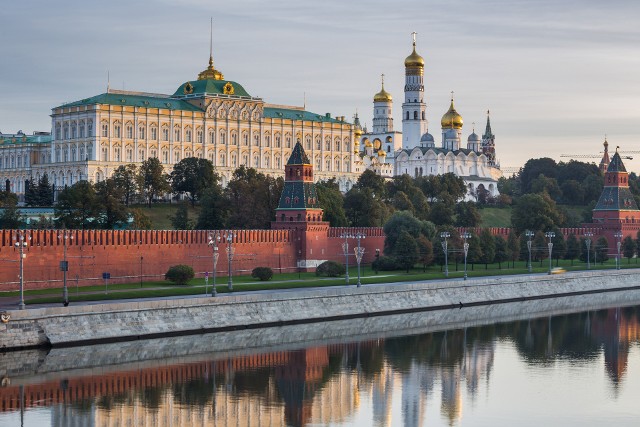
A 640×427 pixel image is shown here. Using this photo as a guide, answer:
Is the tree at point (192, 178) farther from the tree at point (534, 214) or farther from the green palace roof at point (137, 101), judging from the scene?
the tree at point (534, 214)

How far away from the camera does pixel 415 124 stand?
529 feet

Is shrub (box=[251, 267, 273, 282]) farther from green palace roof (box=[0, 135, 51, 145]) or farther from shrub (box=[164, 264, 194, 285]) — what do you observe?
green palace roof (box=[0, 135, 51, 145])

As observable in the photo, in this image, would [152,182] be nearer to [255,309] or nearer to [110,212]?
[110,212]

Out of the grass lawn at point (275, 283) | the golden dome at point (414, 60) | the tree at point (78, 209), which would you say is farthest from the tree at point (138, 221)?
the golden dome at point (414, 60)

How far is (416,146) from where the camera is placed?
161 meters

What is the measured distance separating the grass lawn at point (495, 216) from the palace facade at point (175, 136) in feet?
48.8

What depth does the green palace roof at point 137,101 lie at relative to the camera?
112 meters

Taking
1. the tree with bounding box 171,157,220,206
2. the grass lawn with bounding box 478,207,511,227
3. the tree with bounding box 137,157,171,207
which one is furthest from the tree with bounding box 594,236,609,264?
the tree with bounding box 137,157,171,207

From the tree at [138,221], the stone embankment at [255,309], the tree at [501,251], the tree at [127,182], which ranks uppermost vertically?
the tree at [127,182]

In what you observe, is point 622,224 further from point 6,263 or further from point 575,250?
point 6,263

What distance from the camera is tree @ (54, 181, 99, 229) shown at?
249 feet

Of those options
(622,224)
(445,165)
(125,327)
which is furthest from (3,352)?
(445,165)

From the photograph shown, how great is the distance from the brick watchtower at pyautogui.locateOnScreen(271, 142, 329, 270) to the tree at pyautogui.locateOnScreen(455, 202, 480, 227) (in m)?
28.8

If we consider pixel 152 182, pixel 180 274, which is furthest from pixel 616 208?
pixel 180 274
